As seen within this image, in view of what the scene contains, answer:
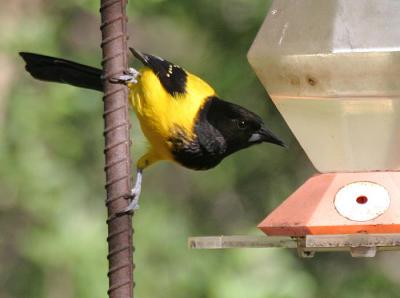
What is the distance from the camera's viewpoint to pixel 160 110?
14.8 ft

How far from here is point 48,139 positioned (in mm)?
5906

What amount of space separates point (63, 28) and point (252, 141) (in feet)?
5.84

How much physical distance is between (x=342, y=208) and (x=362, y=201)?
50 mm

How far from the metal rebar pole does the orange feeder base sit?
336 millimetres

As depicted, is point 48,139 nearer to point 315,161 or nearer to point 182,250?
point 182,250

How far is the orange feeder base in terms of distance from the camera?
281cm

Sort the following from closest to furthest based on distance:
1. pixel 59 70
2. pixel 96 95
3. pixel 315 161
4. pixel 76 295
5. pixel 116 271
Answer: pixel 116 271, pixel 315 161, pixel 59 70, pixel 76 295, pixel 96 95

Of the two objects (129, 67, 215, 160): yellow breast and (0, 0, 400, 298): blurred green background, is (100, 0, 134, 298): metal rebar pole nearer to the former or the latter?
(129, 67, 215, 160): yellow breast

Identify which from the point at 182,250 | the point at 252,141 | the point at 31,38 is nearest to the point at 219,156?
the point at 252,141

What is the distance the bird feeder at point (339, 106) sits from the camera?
9.32ft

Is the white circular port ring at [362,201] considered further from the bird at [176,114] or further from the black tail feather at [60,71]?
the black tail feather at [60,71]

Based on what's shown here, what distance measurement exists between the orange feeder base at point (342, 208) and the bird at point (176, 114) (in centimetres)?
149

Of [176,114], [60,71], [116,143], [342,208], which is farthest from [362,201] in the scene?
[60,71]

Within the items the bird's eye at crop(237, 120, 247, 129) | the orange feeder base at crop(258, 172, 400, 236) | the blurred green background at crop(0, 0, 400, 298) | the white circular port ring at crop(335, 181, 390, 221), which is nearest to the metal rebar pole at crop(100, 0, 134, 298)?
the orange feeder base at crop(258, 172, 400, 236)
